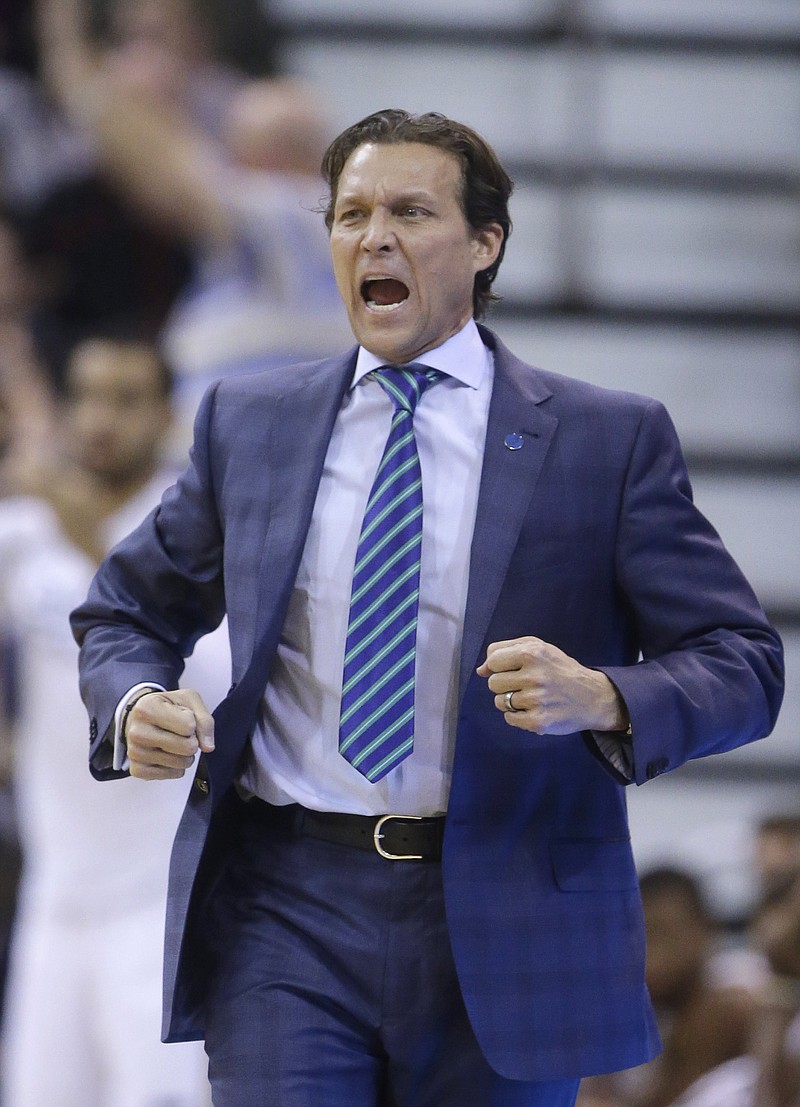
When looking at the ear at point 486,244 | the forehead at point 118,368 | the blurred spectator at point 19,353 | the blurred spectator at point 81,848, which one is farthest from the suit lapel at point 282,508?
the blurred spectator at point 19,353

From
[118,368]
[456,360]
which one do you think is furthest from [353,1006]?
[118,368]

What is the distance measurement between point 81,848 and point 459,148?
7.40 feet

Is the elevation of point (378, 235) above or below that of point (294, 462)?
above

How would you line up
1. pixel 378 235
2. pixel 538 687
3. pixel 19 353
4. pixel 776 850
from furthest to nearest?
pixel 19 353 < pixel 776 850 < pixel 378 235 < pixel 538 687

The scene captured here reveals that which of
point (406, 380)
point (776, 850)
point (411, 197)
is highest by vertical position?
point (411, 197)

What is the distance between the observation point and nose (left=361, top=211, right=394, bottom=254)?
225 cm

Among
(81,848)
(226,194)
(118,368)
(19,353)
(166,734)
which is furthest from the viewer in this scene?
(19,353)

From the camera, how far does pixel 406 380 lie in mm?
2305

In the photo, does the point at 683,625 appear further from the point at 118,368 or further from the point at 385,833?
the point at 118,368

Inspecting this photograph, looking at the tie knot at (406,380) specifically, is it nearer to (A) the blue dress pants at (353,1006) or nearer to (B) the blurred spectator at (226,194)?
(A) the blue dress pants at (353,1006)

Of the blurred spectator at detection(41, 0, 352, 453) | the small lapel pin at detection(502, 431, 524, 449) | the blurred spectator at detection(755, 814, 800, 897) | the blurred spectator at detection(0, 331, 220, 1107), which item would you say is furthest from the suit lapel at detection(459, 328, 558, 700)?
the blurred spectator at detection(41, 0, 352, 453)

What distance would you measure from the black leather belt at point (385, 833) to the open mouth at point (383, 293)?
630mm

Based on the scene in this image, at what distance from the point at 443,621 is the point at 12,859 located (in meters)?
3.36

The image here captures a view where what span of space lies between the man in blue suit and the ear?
0.02 m
